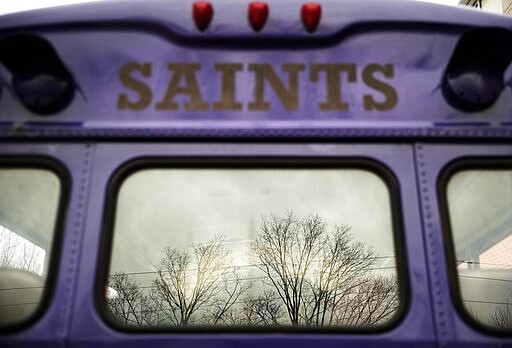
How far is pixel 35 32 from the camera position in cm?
202

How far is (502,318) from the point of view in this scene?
77.3 inches

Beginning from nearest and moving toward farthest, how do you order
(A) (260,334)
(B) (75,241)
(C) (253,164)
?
1. (A) (260,334)
2. (B) (75,241)
3. (C) (253,164)

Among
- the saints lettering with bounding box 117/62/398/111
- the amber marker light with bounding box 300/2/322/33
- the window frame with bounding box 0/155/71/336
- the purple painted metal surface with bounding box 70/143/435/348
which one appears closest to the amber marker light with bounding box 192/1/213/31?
the saints lettering with bounding box 117/62/398/111

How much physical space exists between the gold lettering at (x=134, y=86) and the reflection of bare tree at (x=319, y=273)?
0.60 meters

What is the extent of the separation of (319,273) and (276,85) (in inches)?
26.4

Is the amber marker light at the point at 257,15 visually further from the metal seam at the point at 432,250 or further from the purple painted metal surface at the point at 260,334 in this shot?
the metal seam at the point at 432,250

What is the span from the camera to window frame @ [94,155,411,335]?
5.62ft

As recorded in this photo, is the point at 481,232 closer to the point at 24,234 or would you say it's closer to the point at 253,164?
the point at 253,164

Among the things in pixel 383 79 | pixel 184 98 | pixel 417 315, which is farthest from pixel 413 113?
pixel 184 98

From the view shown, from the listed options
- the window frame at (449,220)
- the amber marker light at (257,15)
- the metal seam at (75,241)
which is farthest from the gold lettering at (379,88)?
the metal seam at (75,241)

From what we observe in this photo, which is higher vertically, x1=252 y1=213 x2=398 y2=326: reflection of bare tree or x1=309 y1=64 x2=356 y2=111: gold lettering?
x1=309 y1=64 x2=356 y2=111: gold lettering

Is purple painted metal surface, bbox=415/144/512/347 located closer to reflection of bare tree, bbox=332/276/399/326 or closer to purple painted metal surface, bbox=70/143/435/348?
purple painted metal surface, bbox=70/143/435/348

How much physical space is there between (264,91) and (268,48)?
0.56 feet

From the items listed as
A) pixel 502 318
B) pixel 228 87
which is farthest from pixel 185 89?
pixel 502 318
